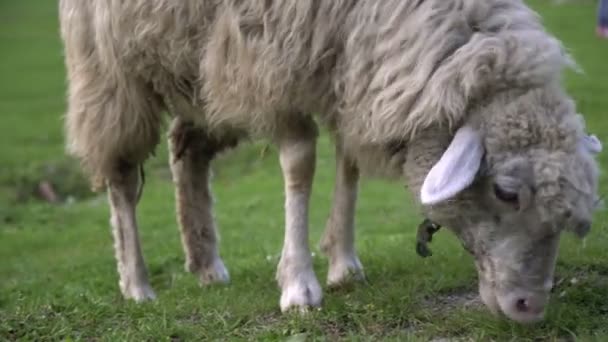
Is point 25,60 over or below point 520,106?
below

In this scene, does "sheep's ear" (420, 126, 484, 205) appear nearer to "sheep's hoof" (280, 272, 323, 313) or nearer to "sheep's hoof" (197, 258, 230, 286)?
"sheep's hoof" (280, 272, 323, 313)

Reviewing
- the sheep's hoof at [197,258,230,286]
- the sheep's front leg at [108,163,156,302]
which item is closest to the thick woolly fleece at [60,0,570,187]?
the sheep's front leg at [108,163,156,302]

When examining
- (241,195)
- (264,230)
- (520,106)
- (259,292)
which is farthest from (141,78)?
(241,195)

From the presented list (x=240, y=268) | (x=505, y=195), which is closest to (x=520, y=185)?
Result: (x=505, y=195)

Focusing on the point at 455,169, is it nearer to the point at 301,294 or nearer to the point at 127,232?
the point at 301,294

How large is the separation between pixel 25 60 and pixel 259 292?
24.0m

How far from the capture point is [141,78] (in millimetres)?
6695

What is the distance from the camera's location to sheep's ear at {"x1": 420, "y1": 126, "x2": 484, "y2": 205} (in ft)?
15.3

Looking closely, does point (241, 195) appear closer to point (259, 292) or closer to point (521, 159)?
point (259, 292)

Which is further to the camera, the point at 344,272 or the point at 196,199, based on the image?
the point at 196,199

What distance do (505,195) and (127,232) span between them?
10.4ft

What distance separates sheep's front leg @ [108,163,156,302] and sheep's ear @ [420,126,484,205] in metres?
2.91

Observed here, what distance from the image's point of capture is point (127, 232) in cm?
723

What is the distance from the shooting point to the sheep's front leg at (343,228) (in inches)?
249
